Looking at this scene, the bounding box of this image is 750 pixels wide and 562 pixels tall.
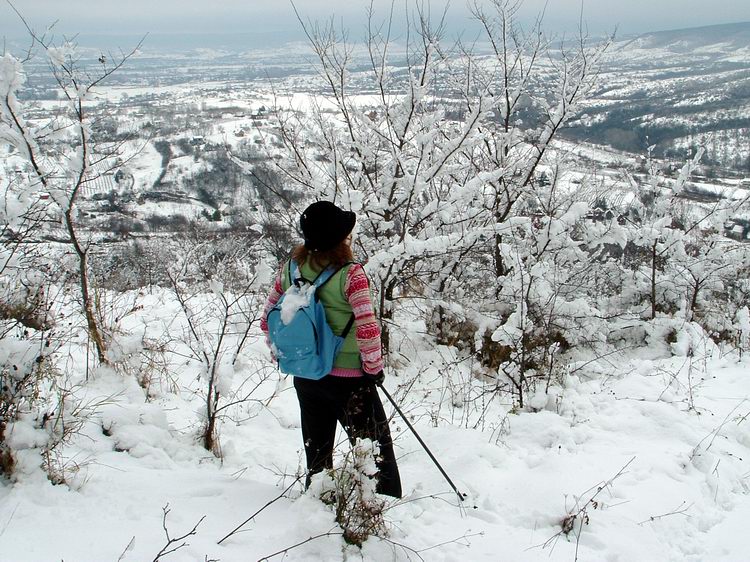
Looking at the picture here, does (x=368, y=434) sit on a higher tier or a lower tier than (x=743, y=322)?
higher

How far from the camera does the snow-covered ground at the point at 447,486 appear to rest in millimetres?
2061

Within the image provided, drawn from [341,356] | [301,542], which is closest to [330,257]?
[341,356]

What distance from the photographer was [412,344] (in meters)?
6.09

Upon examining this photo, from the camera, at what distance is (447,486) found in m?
2.78

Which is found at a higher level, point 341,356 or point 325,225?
point 325,225

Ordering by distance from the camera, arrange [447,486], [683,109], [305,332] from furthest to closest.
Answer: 1. [683,109]
2. [447,486]
3. [305,332]

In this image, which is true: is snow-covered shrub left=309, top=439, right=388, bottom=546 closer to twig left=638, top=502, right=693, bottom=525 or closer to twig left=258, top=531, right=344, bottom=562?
twig left=258, top=531, right=344, bottom=562

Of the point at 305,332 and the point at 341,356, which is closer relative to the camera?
the point at 305,332

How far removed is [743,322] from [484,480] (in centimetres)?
501

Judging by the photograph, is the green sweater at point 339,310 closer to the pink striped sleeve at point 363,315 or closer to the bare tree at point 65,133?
the pink striped sleeve at point 363,315

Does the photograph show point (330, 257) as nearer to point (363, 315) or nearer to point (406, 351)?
point (363, 315)

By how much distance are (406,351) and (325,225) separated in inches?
156

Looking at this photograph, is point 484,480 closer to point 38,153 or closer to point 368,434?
point 368,434

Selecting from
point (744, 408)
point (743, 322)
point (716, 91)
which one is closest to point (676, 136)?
point (716, 91)
